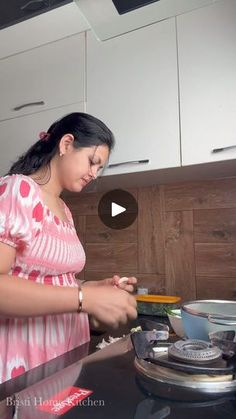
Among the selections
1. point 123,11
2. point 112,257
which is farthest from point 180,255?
point 123,11

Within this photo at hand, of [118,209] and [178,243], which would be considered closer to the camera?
[178,243]

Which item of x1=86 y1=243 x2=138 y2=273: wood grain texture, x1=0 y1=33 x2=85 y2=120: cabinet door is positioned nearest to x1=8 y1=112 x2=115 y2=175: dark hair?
x1=0 y1=33 x2=85 y2=120: cabinet door

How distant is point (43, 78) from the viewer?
1.31m

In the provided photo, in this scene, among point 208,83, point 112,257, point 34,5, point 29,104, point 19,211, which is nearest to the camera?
point 19,211

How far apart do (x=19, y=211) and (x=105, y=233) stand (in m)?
0.91

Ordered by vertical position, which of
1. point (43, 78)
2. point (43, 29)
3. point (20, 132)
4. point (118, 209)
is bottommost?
point (118, 209)

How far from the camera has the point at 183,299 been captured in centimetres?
124

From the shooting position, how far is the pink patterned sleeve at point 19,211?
1.82 ft

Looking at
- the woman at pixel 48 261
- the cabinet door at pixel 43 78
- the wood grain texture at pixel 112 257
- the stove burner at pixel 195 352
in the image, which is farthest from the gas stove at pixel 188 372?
the cabinet door at pixel 43 78

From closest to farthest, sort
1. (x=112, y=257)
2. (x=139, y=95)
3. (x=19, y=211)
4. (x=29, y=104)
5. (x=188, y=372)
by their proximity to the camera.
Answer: (x=188, y=372)
(x=19, y=211)
(x=139, y=95)
(x=29, y=104)
(x=112, y=257)

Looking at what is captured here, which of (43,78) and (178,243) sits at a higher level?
(43,78)

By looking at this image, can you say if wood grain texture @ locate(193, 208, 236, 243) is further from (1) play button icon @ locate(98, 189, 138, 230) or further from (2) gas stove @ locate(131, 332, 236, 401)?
(2) gas stove @ locate(131, 332, 236, 401)

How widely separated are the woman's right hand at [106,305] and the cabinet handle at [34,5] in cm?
77

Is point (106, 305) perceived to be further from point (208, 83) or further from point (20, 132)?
point (20, 132)
